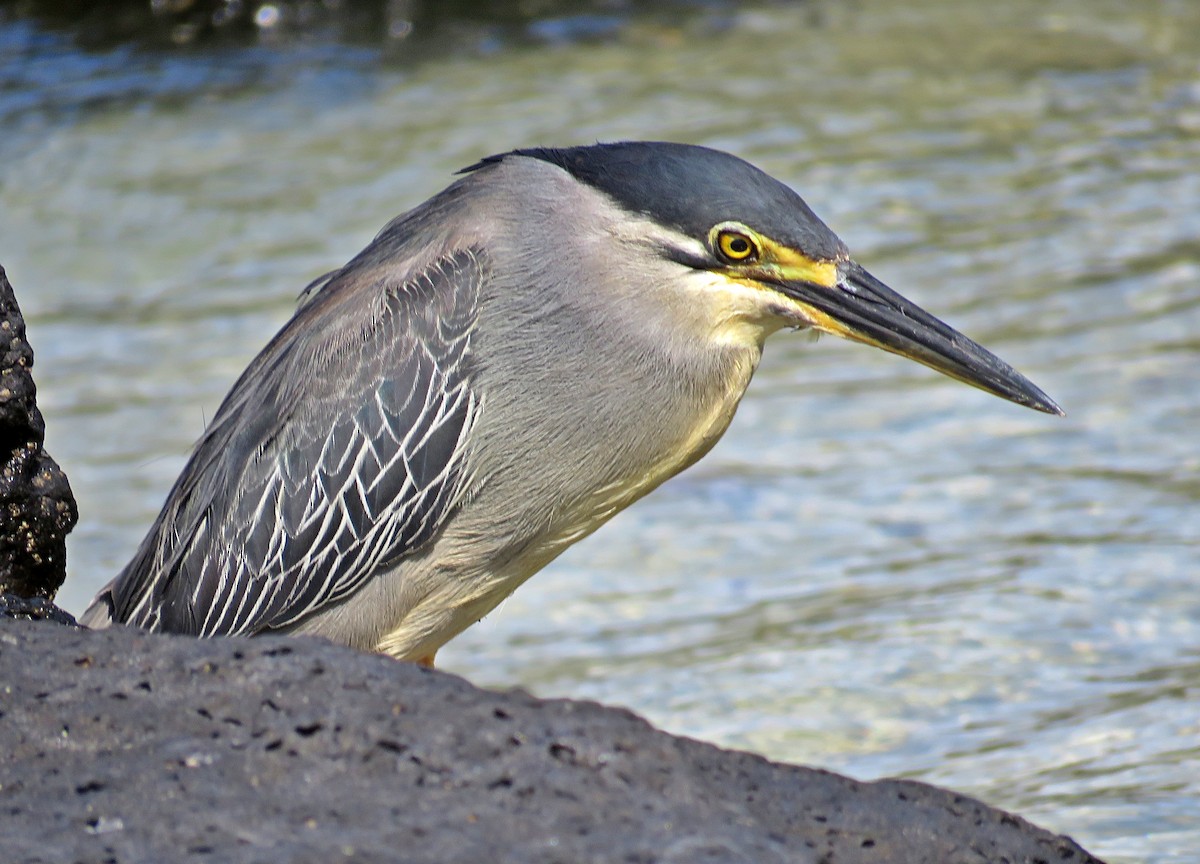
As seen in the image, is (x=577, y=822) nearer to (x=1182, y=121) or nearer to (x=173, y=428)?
(x=173, y=428)

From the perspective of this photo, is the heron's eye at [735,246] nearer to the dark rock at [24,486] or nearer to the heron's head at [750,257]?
the heron's head at [750,257]

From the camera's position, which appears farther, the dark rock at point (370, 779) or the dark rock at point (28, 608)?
the dark rock at point (28, 608)

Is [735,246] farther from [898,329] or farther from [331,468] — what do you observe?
[331,468]

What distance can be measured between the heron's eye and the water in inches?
63.1

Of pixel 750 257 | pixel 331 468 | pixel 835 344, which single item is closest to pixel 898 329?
pixel 750 257

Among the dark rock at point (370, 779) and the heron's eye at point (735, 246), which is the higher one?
the heron's eye at point (735, 246)

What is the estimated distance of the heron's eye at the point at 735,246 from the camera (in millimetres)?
3602

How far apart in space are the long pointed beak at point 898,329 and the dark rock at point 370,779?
4.63 feet

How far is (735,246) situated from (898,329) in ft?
1.35

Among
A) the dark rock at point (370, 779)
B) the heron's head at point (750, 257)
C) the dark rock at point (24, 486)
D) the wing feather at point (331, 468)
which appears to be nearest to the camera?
the dark rock at point (370, 779)

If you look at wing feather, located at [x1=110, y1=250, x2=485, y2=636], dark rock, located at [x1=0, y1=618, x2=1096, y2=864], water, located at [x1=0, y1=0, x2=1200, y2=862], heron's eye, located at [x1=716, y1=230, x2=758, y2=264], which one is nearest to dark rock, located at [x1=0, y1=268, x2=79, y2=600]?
wing feather, located at [x1=110, y1=250, x2=485, y2=636]

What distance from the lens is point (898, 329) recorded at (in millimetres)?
3707

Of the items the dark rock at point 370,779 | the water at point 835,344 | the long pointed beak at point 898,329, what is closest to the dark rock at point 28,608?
the dark rock at point 370,779

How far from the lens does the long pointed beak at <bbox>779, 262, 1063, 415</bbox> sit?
367 centimetres
